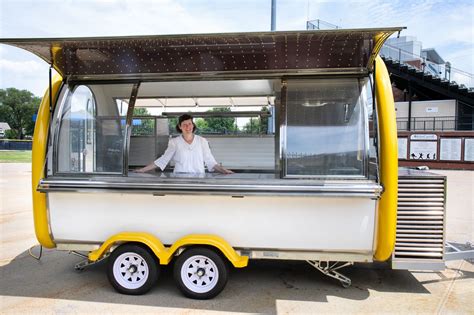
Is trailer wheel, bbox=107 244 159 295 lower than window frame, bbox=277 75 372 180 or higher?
lower

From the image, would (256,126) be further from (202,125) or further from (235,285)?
(235,285)

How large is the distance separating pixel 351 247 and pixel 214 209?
4.34 feet

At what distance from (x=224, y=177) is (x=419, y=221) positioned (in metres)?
1.99

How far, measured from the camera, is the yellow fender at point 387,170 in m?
3.29

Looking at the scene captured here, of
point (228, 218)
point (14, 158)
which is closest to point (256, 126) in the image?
point (228, 218)

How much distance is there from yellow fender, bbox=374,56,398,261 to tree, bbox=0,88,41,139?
7013 centimetres

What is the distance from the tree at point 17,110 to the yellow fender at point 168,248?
6878cm

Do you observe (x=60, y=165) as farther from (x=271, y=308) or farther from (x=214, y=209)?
(x=271, y=308)

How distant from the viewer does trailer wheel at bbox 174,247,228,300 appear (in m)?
3.58

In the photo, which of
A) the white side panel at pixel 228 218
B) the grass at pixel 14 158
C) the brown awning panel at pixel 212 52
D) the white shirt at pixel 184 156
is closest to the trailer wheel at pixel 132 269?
the white side panel at pixel 228 218

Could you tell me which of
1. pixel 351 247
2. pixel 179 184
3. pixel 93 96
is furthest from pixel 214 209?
pixel 93 96

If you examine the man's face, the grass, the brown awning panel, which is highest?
the brown awning panel

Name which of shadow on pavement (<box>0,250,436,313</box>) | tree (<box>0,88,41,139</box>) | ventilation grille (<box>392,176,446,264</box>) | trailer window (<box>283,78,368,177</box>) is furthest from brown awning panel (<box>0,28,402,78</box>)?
tree (<box>0,88,41,139</box>)

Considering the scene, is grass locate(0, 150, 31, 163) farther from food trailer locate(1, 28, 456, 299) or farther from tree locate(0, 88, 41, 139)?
tree locate(0, 88, 41, 139)
